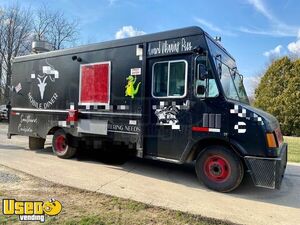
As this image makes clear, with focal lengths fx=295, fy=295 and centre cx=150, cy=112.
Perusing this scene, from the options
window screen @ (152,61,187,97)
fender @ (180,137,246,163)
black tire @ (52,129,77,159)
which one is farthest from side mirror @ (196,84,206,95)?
black tire @ (52,129,77,159)

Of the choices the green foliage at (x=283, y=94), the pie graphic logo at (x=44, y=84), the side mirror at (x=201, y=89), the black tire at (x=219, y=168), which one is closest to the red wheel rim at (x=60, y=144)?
the pie graphic logo at (x=44, y=84)

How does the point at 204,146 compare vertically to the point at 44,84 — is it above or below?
below

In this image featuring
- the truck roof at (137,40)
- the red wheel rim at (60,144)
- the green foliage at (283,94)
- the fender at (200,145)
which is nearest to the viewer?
the fender at (200,145)

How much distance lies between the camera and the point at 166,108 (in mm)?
6129

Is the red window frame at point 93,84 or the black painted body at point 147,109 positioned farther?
the red window frame at point 93,84

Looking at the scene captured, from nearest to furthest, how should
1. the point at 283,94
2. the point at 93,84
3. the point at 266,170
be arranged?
1. the point at 266,170
2. the point at 93,84
3. the point at 283,94

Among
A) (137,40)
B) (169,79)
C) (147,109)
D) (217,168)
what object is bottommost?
(217,168)

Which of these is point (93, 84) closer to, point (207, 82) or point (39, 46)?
point (207, 82)

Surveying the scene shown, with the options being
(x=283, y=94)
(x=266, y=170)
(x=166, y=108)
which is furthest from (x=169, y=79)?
(x=283, y=94)

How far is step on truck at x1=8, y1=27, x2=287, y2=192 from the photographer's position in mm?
5301

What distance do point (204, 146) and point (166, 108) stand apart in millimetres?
1092

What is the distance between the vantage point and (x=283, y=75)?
23.0 metres

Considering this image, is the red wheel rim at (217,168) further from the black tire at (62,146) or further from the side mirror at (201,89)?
the black tire at (62,146)

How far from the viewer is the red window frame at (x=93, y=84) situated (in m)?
7.19
